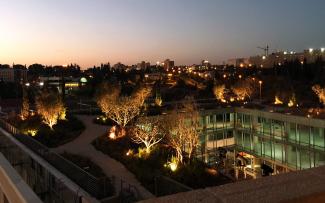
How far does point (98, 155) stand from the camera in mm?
20484

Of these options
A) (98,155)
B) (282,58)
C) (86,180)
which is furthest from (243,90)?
(282,58)

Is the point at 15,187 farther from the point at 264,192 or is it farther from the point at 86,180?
the point at 86,180

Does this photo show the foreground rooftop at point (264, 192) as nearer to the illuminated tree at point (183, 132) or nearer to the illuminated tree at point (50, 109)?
the illuminated tree at point (183, 132)

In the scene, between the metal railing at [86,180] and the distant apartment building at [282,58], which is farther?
the distant apartment building at [282,58]

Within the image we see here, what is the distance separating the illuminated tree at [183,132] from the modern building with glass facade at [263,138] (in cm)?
857

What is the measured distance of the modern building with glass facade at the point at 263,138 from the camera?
84.5ft

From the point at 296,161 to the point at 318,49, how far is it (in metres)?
126

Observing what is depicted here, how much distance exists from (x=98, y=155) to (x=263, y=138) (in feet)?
53.2

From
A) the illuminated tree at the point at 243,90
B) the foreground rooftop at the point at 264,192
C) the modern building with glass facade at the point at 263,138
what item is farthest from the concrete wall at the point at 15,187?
the illuminated tree at the point at 243,90

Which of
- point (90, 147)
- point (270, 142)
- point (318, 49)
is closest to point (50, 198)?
point (90, 147)

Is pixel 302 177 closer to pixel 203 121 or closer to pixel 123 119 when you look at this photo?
pixel 123 119

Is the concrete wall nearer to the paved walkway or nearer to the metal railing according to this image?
the metal railing

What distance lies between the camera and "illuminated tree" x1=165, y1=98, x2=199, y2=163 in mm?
19328

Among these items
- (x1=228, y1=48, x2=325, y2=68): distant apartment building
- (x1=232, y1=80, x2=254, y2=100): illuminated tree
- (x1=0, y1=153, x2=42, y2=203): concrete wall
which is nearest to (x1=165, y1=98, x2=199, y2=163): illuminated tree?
(x1=0, y1=153, x2=42, y2=203): concrete wall
